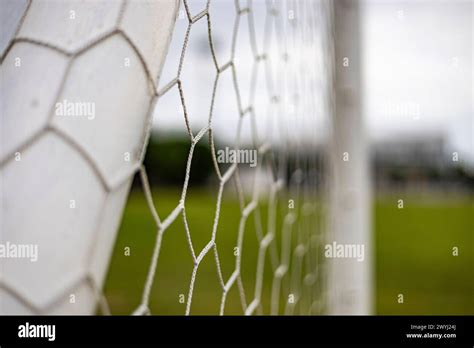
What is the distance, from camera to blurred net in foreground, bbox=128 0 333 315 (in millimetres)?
559

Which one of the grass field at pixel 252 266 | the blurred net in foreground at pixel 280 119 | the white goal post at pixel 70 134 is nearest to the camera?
the white goal post at pixel 70 134

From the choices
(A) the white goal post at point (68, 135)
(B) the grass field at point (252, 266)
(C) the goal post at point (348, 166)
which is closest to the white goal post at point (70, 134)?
(A) the white goal post at point (68, 135)

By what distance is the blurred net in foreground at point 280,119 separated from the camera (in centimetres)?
56

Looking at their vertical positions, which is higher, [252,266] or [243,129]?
[243,129]

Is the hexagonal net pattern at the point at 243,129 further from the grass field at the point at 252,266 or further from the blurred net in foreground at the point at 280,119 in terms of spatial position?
the grass field at the point at 252,266

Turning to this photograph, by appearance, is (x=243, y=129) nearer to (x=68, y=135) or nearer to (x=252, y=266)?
(x=68, y=135)

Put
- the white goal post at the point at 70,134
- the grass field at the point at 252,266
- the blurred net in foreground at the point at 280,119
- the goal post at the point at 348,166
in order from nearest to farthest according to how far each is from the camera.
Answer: the white goal post at the point at 70,134 → the blurred net in foreground at the point at 280,119 → the goal post at the point at 348,166 → the grass field at the point at 252,266

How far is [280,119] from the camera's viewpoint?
96 cm

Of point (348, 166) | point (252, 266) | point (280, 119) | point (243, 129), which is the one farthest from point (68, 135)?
point (252, 266)

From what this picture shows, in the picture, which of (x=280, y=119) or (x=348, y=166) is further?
(x=348, y=166)

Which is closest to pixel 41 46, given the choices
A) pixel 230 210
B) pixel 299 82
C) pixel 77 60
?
pixel 77 60

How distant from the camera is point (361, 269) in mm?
1203

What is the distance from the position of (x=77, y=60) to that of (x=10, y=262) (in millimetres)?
102

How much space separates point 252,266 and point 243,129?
438 cm
